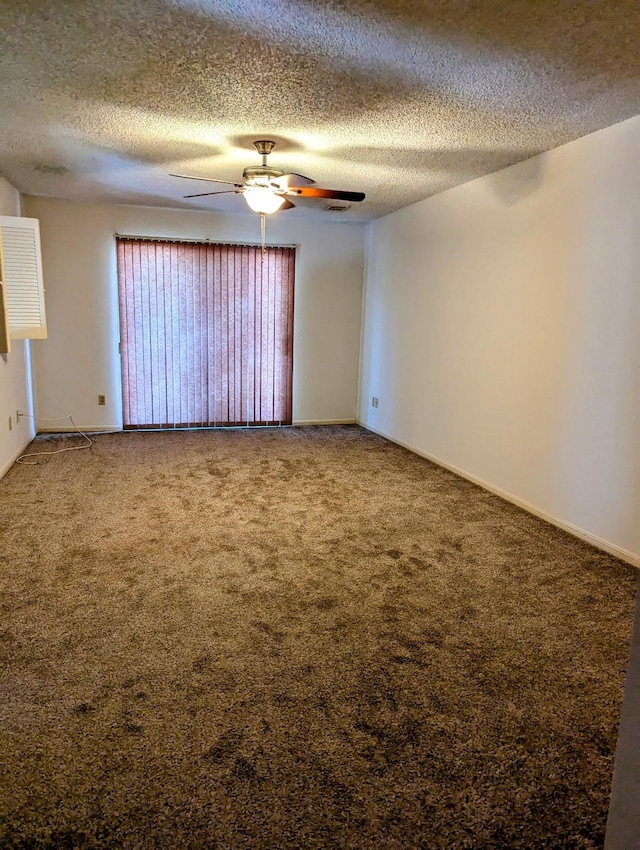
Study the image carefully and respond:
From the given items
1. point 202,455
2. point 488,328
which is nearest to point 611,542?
point 488,328

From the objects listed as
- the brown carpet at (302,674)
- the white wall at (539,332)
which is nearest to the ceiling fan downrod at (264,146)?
the white wall at (539,332)

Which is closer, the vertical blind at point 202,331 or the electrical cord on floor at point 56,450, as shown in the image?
the electrical cord on floor at point 56,450

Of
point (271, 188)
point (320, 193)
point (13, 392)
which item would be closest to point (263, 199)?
point (271, 188)

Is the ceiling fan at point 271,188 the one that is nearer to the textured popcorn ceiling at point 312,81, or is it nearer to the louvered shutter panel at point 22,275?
the textured popcorn ceiling at point 312,81

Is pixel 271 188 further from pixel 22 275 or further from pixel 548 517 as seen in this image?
pixel 548 517

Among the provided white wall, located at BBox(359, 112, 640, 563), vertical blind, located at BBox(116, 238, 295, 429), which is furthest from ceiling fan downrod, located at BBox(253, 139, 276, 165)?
vertical blind, located at BBox(116, 238, 295, 429)

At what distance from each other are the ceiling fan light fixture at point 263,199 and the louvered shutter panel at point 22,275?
6.53 ft

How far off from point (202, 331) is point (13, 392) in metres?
1.98

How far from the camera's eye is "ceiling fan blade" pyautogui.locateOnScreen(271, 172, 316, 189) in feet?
11.4

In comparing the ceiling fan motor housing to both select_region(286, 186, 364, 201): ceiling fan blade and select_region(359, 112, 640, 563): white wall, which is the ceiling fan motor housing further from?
select_region(359, 112, 640, 563): white wall

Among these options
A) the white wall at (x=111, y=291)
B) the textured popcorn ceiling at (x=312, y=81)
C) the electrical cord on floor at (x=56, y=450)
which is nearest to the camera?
the textured popcorn ceiling at (x=312, y=81)

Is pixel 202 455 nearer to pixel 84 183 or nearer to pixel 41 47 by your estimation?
pixel 84 183

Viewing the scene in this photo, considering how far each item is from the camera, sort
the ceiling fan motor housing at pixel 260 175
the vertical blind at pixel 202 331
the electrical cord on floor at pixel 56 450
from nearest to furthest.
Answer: the ceiling fan motor housing at pixel 260 175
the electrical cord on floor at pixel 56 450
the vertical blind at pixel 202 331

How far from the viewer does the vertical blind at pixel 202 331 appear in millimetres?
5840
